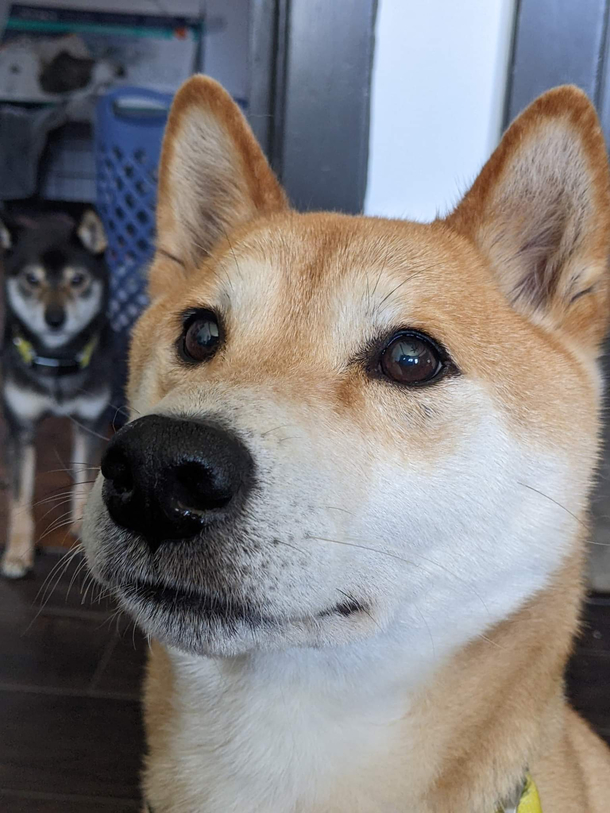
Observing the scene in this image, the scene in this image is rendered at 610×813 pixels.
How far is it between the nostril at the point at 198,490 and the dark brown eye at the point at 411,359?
336 millimetres

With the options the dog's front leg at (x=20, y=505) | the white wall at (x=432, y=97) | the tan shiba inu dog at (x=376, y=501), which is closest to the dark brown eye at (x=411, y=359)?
the tan shiba inu dog at (x=376, y=501)

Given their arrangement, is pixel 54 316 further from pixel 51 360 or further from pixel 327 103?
pixel 327 103

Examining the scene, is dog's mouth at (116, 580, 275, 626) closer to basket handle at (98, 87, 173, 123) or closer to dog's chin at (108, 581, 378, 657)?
dog's chin at (108, 581, 378, 657)

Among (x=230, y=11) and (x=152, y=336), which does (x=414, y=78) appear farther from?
(x=230, y=11)

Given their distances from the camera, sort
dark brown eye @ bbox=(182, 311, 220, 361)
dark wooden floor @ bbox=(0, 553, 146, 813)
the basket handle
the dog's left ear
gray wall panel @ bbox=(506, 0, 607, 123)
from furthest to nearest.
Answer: the dog's left ear → the basket handle → gray wall panel @ bbox=(506, 0, 607, 123) → dark wooden floor @ bbox=(0, 553, 146, 813) → dark brown eye @ bbox=(182, 311, 220, 361)

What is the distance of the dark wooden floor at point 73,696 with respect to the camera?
1.56 meters

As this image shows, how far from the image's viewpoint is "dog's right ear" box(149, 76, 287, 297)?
3.90 feet

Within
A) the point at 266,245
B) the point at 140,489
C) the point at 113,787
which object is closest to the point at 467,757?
the point at 140,489

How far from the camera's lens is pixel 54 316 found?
3.00 meters

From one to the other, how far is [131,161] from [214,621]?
7.37ft

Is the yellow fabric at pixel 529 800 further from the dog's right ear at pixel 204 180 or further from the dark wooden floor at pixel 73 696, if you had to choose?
the dog's right ear at pixel 204 180

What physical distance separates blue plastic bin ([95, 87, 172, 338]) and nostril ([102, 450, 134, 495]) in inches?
72.6

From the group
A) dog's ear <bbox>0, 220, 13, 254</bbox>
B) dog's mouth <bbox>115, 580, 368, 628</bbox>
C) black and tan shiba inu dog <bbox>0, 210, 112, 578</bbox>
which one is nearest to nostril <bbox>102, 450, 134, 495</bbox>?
dog's mouth <bbox>115, 580, 368, 628</bbox>

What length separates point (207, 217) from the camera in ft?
4.39
